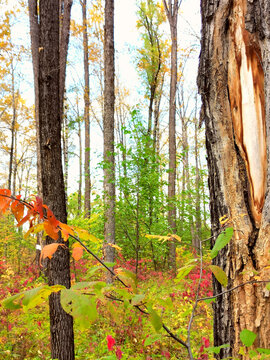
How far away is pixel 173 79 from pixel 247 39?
8601 mm

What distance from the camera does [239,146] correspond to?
1411mm

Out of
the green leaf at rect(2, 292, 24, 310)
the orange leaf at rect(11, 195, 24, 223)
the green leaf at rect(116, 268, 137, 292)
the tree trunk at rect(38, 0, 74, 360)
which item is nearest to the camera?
the green leaf at rect(2, 292, 24, 310)

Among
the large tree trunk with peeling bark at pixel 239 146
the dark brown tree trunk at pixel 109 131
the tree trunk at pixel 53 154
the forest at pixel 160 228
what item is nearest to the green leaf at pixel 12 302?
the forest at pixel 160 228

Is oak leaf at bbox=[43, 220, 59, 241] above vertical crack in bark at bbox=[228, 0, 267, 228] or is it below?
below

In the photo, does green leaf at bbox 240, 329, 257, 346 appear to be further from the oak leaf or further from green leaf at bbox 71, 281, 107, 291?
the oak leaf

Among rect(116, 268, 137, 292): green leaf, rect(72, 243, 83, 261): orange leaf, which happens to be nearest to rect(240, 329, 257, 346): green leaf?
rect(116, 268, 137, 292): green leaf

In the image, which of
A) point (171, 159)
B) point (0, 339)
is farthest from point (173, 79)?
point (0, 339)

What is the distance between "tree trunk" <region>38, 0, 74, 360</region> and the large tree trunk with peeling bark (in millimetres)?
2339

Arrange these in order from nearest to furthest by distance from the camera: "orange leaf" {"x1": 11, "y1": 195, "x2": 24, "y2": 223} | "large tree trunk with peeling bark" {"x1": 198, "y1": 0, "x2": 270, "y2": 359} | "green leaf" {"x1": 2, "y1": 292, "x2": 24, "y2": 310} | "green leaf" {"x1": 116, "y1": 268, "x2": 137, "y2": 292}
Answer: "green leaf" {"x1": 2, "y1": 292, "x2": 24, "y2": 310}, "green leaf" {"x1": 116, "y1": 268, "x2": 137, "y2": 292}, "orange leaf" {"x1": 11, "y1": 195, "x2": 24, "y2": 223}, "large tree trunk with peeling bark" {"x1": 198, "y1": 0, "x2": 270, "y2": 359}

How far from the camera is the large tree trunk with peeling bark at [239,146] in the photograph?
49.1 inches

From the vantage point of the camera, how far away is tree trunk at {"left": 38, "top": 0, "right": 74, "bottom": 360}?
321 cm

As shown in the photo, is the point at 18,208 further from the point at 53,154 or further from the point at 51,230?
the point at 53,154

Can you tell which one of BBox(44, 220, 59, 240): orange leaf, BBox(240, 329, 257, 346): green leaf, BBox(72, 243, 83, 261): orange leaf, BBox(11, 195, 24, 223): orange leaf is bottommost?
BBox(240, 329, 257, 346): green leaf

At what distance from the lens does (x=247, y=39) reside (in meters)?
1.37
